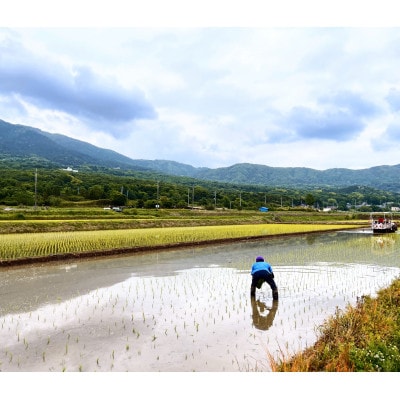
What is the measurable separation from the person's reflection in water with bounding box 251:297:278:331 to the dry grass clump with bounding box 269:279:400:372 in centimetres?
121

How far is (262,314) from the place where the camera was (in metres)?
8.14

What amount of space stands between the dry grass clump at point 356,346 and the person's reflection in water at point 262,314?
121 centimetres

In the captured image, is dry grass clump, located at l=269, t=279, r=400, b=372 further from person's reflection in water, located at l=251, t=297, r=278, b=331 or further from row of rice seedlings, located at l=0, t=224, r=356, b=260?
row of rice seedlings, located at l=0, t=224, r=356, b=260

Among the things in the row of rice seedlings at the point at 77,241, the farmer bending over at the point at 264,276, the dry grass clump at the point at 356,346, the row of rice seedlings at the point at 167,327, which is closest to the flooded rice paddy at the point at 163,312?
the row of rice seedlings at the point at 167,327

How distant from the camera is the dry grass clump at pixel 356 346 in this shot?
478 cm

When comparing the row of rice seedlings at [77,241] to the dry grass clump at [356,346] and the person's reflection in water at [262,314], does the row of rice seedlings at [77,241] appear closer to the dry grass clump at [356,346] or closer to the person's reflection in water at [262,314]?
the person's reflection in water at [262,314]

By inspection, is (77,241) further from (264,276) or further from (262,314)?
(262,314)

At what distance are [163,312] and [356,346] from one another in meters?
4.27

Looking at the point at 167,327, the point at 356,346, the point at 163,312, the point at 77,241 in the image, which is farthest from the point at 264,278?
the point at 77,241

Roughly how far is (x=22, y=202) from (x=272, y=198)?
89.0 meters

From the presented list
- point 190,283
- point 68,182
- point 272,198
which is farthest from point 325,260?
point 272,198

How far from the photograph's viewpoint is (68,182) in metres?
96.9
